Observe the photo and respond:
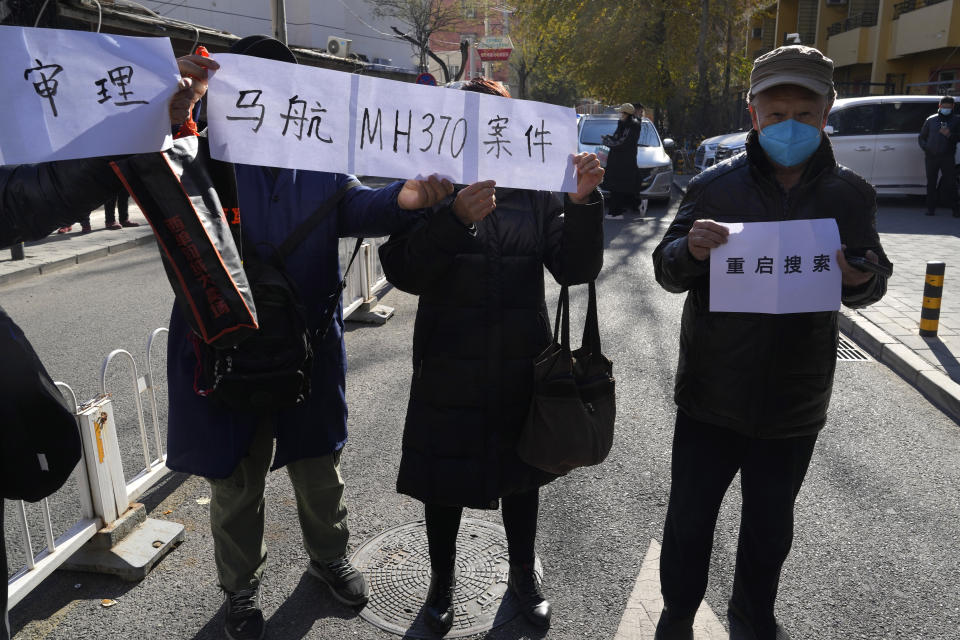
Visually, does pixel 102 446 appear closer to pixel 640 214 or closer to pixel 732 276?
pixel 732 276

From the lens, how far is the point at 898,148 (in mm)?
14047

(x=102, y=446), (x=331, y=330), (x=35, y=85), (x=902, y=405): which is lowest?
(x=902, y=405)

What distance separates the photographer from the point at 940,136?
12594mm

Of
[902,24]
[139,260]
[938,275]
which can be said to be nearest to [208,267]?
[938,275]

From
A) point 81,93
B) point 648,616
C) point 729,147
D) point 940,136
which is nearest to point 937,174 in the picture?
point 940,136

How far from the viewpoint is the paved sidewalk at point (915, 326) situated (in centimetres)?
533

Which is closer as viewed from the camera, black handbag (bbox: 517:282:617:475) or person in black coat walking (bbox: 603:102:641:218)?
black handbag (bbox: 517:282:617:475)

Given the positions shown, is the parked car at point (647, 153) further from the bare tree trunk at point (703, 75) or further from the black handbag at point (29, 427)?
the black handbag at point (29, 427)

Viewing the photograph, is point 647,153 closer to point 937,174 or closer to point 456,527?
point 937,174

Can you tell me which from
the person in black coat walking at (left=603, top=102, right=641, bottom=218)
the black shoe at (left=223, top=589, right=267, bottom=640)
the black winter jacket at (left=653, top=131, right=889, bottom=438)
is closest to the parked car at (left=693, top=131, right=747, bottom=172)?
the person in black coat walking at (left=603, top=102, right=641, bottom=218)

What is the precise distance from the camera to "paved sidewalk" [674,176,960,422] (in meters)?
5.33

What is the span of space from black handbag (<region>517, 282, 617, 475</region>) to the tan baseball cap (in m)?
0.84

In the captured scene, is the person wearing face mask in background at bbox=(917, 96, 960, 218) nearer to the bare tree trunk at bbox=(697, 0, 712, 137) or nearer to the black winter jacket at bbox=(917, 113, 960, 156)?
the black winter jacket at bbox=(917, 113, 960, 156)

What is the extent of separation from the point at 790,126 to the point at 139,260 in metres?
9.99
